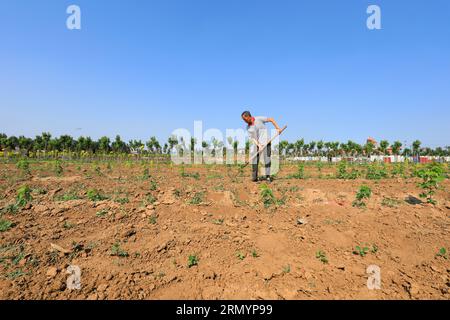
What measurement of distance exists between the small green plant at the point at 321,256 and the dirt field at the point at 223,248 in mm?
10

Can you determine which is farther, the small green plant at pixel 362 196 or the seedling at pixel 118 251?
the small green plant at pixel 362 196

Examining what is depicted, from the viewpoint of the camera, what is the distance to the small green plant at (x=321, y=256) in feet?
8.10

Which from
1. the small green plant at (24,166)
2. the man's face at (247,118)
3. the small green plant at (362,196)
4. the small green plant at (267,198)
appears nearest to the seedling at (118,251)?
the small green plant at (267,198)

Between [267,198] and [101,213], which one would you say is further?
[267,198]

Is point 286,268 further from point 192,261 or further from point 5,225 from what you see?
point 5,225

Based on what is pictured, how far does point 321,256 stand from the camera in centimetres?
254

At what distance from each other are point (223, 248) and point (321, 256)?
104 centimetres

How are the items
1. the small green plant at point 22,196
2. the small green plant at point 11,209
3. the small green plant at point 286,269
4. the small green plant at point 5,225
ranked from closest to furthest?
the small green plant at point 286,269 → the small green plant at point 5,225 → the small green plant at point 11,209 → the small green plant at point 22,196

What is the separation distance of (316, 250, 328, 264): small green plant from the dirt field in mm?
10

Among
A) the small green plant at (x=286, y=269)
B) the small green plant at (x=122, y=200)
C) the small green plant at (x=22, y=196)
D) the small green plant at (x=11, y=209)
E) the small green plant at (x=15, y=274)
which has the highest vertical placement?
the small green plant at (x=22, y=196)

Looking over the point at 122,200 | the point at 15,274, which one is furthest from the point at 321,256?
the point at 122,200

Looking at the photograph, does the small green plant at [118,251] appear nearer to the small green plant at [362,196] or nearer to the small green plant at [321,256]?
the small green plant at [321,256]

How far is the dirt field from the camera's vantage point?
207 centimetres
